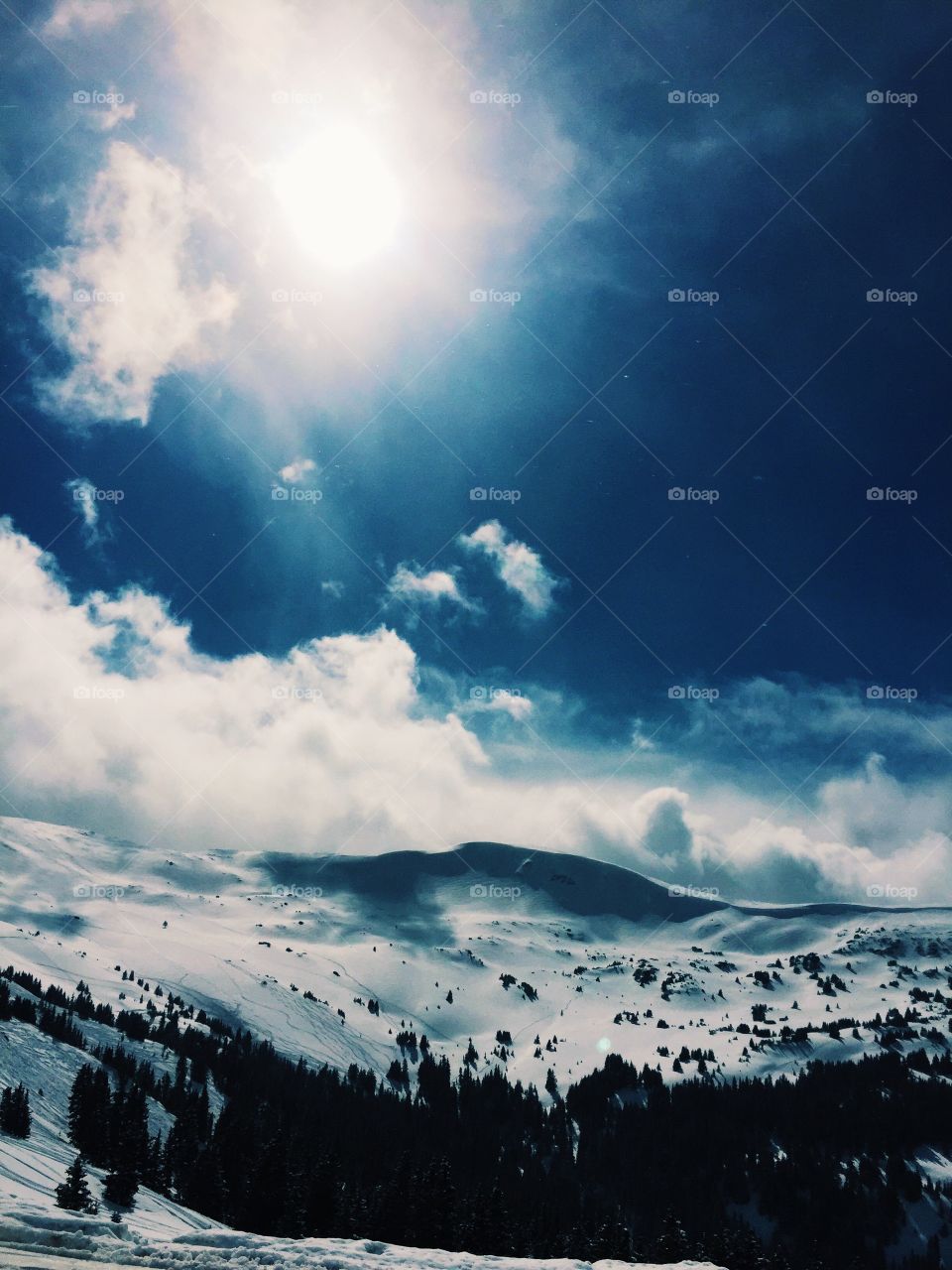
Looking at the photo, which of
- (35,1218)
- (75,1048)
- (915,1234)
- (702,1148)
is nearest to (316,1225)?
(35,1218)

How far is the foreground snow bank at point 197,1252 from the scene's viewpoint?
19172 mm

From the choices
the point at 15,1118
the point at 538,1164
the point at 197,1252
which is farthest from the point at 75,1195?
the point at 538,1164

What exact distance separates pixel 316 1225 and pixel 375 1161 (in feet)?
286

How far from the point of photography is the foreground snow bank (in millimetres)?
19172

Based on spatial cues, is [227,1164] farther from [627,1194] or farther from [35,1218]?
[627,1194]

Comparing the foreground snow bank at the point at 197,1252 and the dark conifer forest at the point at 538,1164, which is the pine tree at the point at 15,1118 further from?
the foreground snow bank at the point at 197,1252

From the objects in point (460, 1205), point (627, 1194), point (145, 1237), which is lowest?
point (627, 1194)

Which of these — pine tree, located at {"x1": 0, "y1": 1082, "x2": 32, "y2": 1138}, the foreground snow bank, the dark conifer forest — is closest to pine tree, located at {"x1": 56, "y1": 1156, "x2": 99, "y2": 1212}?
the foreground snow bank

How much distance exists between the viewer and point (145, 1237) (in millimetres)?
20969

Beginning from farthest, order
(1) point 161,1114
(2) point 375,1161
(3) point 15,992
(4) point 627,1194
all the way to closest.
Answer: (4) point 627,1194, (3) point 15,992, (2) point 375,1161, (1) point 161,1114

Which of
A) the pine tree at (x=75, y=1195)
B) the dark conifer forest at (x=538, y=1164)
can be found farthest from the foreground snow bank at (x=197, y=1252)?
the dark conifer forest at (x=538, y=1164)

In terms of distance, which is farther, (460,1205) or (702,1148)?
(702,1148)

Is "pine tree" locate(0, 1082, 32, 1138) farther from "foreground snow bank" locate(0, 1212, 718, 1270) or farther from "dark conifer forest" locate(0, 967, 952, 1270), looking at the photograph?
"foreground snow bank" locate(0, 1212, 718, 1270)

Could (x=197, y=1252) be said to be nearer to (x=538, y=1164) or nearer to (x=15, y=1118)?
(x=15, y=1118)
